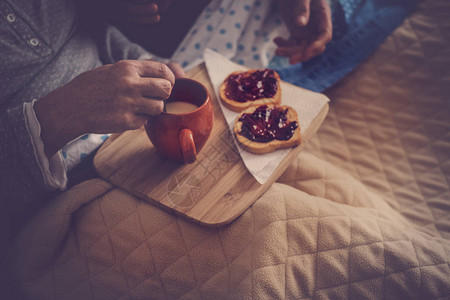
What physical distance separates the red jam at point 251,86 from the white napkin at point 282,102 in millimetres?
34

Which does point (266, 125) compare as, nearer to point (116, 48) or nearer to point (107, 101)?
point (107, 101)

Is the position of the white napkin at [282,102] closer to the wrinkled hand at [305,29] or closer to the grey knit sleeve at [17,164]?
the wrinkled hand at [305,29]

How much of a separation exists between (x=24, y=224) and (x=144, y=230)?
0.27 metres

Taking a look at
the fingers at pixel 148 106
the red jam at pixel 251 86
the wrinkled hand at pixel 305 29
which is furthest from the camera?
the wrinkled hand at pixel 305 29

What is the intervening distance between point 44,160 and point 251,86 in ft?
1.47

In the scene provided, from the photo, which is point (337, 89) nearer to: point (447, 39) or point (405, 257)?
point (447, 39)

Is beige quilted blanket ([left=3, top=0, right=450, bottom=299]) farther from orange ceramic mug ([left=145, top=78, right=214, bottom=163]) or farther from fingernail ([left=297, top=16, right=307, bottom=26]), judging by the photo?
fingernail ([left=297, top=16, right=307, bottom=26])

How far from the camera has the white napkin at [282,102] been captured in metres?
0.62

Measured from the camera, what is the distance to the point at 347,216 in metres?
0.59

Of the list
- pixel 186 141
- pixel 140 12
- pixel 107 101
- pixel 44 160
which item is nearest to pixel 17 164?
pixel 44 160

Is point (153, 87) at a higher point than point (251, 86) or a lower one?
higher

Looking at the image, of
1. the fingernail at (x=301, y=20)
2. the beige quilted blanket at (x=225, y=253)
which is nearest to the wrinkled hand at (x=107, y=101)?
the beige quilted blanket at (x=225, y=253)

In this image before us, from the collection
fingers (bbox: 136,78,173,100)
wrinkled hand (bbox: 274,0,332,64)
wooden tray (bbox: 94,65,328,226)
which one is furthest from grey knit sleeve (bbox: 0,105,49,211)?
wrinkled hand (bbox: 274,0,332,64)

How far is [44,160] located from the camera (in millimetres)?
568
